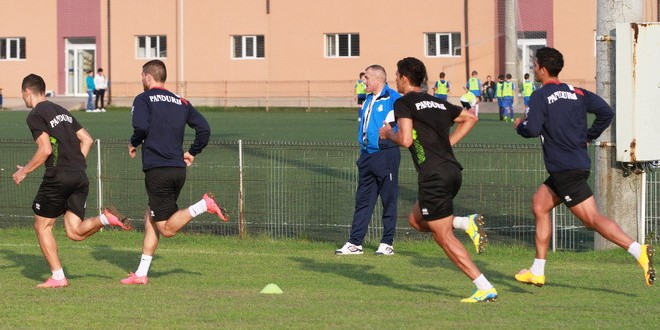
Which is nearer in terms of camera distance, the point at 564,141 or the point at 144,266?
the point at 564,141

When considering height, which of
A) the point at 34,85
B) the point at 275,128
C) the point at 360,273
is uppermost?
the point at 34,85

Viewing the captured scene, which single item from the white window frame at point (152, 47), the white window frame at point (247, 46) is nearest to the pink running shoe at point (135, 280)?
the white window frame at point (247, 46)

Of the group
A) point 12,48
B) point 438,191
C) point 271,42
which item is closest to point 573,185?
point 438,191

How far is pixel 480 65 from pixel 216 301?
155ft

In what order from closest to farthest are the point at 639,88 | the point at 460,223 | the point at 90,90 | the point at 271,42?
the point at 460,223 < the point at 639,88 < the point at 90,90 < the point at 271,42

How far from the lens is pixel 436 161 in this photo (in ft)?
32.9

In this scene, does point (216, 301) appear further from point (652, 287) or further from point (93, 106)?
point (93, 106)

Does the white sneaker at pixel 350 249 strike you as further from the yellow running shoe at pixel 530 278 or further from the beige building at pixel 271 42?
the beige building at pixel 271 42

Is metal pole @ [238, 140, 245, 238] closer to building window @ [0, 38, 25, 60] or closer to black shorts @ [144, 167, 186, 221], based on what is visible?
black shorts @ [144, 167, 186, 221]

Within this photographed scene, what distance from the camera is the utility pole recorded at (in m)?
13.9

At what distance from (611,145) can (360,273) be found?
3504 millimetres

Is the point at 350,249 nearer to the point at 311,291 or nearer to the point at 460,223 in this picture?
the point at 311,291

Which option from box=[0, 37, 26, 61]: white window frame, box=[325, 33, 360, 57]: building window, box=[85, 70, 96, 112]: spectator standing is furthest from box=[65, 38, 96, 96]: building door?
box=[325, 33, 360, 57]: building window

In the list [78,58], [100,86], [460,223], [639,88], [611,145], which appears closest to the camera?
[460,223]
